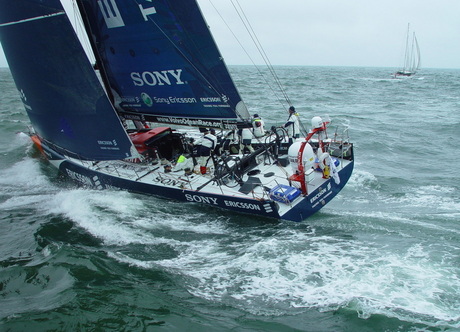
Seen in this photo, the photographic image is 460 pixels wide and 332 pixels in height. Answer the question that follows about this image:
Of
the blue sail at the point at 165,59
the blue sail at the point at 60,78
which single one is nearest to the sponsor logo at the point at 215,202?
the blue sail at the point at 60,78

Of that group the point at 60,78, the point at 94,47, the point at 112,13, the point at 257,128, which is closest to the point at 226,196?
the point at 257,128

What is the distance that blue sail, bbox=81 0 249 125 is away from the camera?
7.80 m

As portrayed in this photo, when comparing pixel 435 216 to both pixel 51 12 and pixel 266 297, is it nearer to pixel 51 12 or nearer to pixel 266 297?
pixel 266 297

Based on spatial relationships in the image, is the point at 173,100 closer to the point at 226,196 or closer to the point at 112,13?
the point at 112,13

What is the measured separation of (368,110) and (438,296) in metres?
22.2

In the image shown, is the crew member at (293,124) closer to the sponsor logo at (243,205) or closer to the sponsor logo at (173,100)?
the sponsor logo at (173,100)

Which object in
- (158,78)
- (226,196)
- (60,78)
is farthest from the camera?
(158,78)

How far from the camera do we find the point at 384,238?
6621mm

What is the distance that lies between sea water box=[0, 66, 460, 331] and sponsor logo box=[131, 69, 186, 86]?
2.87m

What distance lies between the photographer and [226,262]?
5.86 m

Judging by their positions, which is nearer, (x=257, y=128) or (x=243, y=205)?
(x=243, y=205)

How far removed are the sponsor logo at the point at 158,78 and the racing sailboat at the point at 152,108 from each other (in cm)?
3

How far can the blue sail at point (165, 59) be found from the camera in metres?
7.80

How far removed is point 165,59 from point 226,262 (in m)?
5.09
